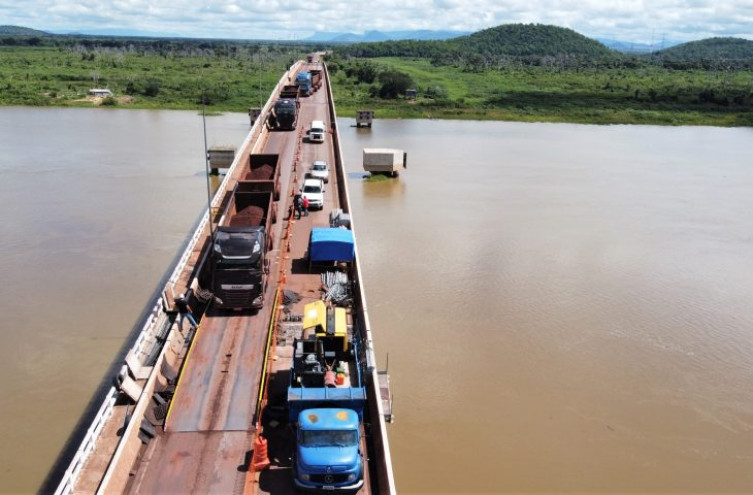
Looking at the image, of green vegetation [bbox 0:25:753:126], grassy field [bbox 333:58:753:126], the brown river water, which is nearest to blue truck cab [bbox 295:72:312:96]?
green vegetation [bbox 0:25:753:126]

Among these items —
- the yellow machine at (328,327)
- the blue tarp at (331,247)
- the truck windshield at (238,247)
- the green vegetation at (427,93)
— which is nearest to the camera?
the yellow machine at (328,327)

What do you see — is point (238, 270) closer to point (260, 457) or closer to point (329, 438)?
point (260, 457)

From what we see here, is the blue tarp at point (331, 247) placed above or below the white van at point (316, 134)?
below

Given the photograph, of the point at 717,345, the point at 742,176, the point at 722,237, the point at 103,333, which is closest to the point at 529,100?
the point at 742,176

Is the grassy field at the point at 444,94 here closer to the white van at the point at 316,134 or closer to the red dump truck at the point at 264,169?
the white van at the point at 316,134

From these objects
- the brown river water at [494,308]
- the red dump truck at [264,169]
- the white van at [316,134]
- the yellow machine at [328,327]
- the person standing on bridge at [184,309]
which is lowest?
the brown river water at [494,308]

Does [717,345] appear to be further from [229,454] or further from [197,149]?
[197,149]

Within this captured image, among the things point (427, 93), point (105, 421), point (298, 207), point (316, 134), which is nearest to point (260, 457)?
point (105, 421)

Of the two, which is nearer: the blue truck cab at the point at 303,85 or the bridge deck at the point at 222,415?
the bridge deck at the point at 222,415

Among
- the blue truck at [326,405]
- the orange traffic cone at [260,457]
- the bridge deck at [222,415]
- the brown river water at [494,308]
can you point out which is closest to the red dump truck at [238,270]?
the bridge deck at [222,415]
